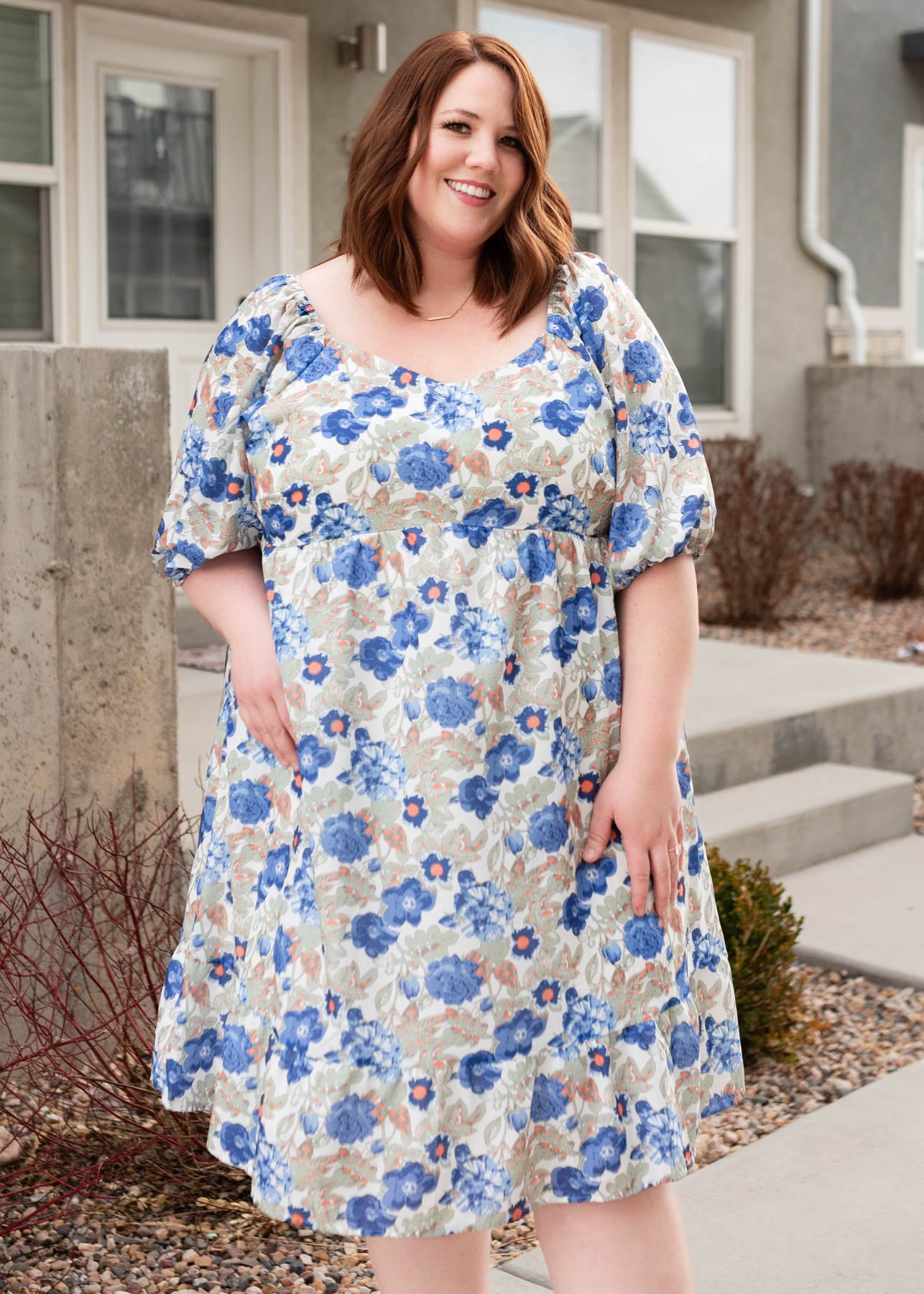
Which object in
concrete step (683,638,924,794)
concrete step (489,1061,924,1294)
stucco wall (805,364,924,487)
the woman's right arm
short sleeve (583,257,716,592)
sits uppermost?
stucco wall (805,364,924,487)

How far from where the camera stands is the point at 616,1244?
1.72 m

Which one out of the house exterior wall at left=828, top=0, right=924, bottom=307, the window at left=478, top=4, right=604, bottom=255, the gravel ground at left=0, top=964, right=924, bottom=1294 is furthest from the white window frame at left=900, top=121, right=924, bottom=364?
the gravel ground at left=0, top=964, right=924, bottom=1294

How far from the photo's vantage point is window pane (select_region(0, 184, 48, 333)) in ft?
20.4

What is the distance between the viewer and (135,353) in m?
3.05

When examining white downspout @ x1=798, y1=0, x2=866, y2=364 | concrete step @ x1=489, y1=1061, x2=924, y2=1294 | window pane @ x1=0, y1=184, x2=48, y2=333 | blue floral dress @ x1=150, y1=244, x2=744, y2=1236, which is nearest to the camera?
blue floral dress @ x1=150, y1=244, x2=744, y2=1236

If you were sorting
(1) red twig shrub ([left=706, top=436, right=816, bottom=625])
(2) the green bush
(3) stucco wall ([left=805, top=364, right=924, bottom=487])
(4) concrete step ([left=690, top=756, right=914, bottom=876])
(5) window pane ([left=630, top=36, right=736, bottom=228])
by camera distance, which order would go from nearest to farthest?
(2) the green bush < (4) concrete step ([left=690, top=756, right=914, bottom=876]) < (1) red twig shrub ([left=706, top=436, right=816, bottom=625]) < (5) window pane ([left=630, top=36, right=736, bottom=228]) < (3) stucco wall ([left=805, top=364, right=924, bottom=487])

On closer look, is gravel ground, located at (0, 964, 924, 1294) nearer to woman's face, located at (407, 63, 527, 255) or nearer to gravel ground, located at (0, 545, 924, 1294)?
gravel ground, located at (0, 545, 924, 1294)

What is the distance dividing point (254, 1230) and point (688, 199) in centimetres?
785

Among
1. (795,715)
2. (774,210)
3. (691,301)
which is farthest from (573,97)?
(795,715)

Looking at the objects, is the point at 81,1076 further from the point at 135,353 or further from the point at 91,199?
the point at 91,199

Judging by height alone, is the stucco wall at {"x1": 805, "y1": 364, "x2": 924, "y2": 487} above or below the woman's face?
above

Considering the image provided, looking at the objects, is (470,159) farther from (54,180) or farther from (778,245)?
(778,245)

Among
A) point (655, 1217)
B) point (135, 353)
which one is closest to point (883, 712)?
point (135, 353)

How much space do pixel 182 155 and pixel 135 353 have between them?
406cm
